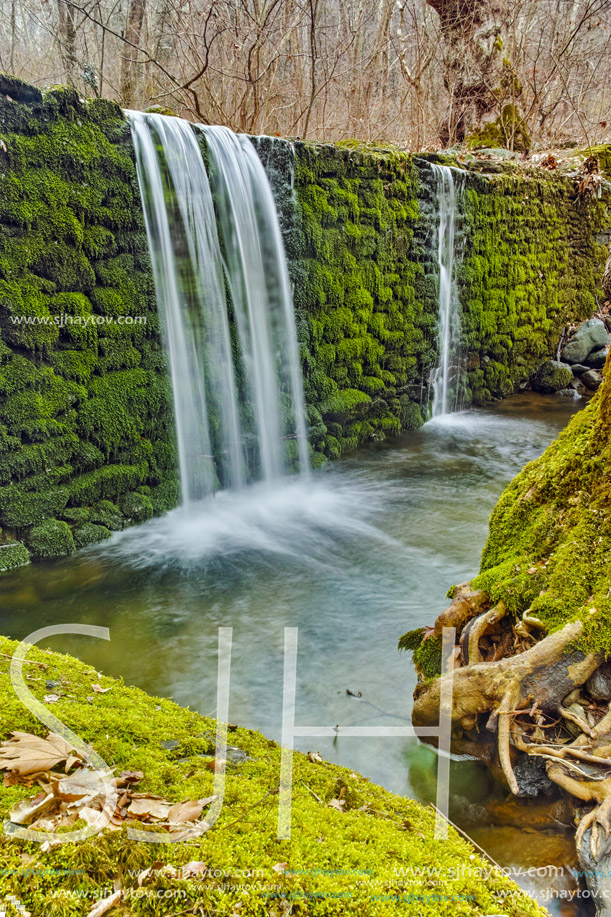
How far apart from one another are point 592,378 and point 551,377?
0.75 metres

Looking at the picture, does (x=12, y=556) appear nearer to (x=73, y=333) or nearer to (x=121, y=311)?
(x=73, y=333)

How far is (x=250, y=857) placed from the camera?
1.26 meters

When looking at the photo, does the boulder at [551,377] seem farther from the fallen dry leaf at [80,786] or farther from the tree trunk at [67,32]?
the fallen dry leaf at [80,786]

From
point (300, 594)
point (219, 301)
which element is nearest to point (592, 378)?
point (219, 301)

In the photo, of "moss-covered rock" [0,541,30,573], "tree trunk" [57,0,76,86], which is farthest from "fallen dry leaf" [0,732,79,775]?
"tree trunk" [57,0,76,86]

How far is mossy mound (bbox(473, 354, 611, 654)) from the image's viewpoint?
2.39m

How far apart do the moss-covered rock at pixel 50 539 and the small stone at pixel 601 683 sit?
4208 millimetres

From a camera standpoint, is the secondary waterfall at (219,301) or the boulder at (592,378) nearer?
the secondary waterfall at (219,301)

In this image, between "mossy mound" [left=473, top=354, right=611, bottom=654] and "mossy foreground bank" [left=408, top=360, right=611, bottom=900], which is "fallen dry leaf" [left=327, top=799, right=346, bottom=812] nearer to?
"mossy foreground bank" [left=408, top=360, right=611, bottom=900]

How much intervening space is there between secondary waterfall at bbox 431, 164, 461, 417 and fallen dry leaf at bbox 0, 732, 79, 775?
28.7ft

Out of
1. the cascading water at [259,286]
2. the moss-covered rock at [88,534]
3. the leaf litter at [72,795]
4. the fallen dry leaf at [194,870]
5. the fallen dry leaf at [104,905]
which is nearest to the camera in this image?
the fallen dry leaf at [104,905]

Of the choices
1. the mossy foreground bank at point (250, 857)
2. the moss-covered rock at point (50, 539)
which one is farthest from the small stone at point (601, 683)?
the moss-covered rock at point (50, 539)

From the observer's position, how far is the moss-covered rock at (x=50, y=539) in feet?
16.3

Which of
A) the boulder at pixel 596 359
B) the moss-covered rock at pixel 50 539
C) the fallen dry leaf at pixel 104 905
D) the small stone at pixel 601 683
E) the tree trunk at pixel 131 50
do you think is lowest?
the moss-covered rock at pixel 50 539
